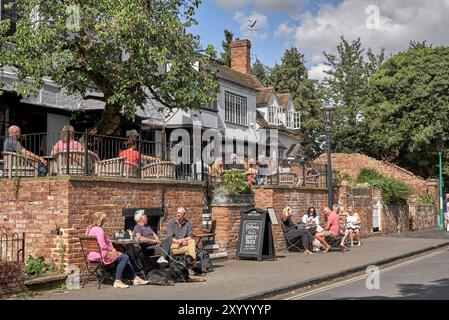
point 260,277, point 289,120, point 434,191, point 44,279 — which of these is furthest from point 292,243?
point 289,120

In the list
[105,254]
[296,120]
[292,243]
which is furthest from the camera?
[296,120]

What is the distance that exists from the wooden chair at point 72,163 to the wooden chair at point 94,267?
1594mm

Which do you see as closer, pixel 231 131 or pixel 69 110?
pixel 69 110

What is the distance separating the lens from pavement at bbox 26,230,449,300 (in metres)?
10.0

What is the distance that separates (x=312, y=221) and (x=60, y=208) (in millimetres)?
10253

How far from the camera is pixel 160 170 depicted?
45.9 ft

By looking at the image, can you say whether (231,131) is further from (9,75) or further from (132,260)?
(132,260)

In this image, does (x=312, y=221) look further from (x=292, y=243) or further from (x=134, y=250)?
(x=134, y=250)

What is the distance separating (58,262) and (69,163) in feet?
6.64

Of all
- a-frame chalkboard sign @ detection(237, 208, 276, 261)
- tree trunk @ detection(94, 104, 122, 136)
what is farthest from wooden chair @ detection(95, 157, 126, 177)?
a-frame chalkboard sign @ detection(237, 208, 276, 261)

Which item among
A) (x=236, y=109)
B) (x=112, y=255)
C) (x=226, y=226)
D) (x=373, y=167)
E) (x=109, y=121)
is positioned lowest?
(x=112, y=255)

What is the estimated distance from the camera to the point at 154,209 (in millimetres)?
13383
